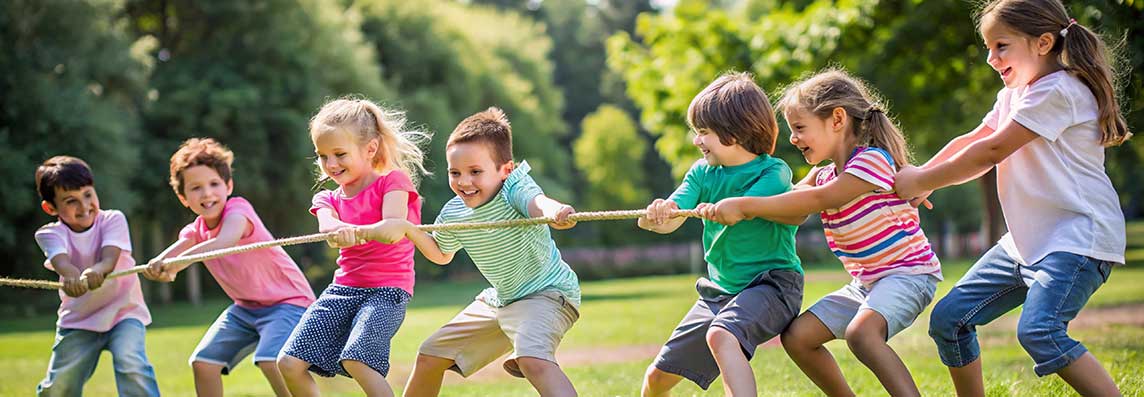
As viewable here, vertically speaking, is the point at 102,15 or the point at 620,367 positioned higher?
the point at 102,15

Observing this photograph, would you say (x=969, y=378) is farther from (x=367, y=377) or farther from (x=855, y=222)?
(x=367, y=377)

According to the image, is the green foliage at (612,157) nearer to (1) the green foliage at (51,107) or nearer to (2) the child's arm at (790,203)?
(1) the green foliage at (51,107)

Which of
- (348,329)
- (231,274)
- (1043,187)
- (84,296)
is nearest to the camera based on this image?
→ (1043,187)

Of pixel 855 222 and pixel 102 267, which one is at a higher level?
pixel 102 267

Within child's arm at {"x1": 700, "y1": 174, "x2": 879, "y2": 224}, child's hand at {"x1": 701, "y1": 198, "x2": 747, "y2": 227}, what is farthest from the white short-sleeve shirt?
child's hand at {"x1": 701, "y1": 198, "x2": 747, "y2": 227}

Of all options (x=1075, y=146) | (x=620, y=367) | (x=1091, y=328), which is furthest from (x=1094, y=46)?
(x=1091, y=328)

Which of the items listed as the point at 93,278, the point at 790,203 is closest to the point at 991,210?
the point at 790,203

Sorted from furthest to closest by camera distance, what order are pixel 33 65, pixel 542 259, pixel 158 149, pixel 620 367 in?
pixel 158 149 < pixel 33 65 < pixel 620 367 < pixel 542 259

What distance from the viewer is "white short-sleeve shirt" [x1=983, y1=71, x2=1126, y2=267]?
4.79m

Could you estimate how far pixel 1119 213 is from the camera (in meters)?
4.94

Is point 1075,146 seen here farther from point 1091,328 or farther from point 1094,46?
point 1091,328

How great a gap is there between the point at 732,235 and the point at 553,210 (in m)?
0.83

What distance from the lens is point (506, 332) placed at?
18.1 feet

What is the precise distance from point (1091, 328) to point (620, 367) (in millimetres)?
5522
